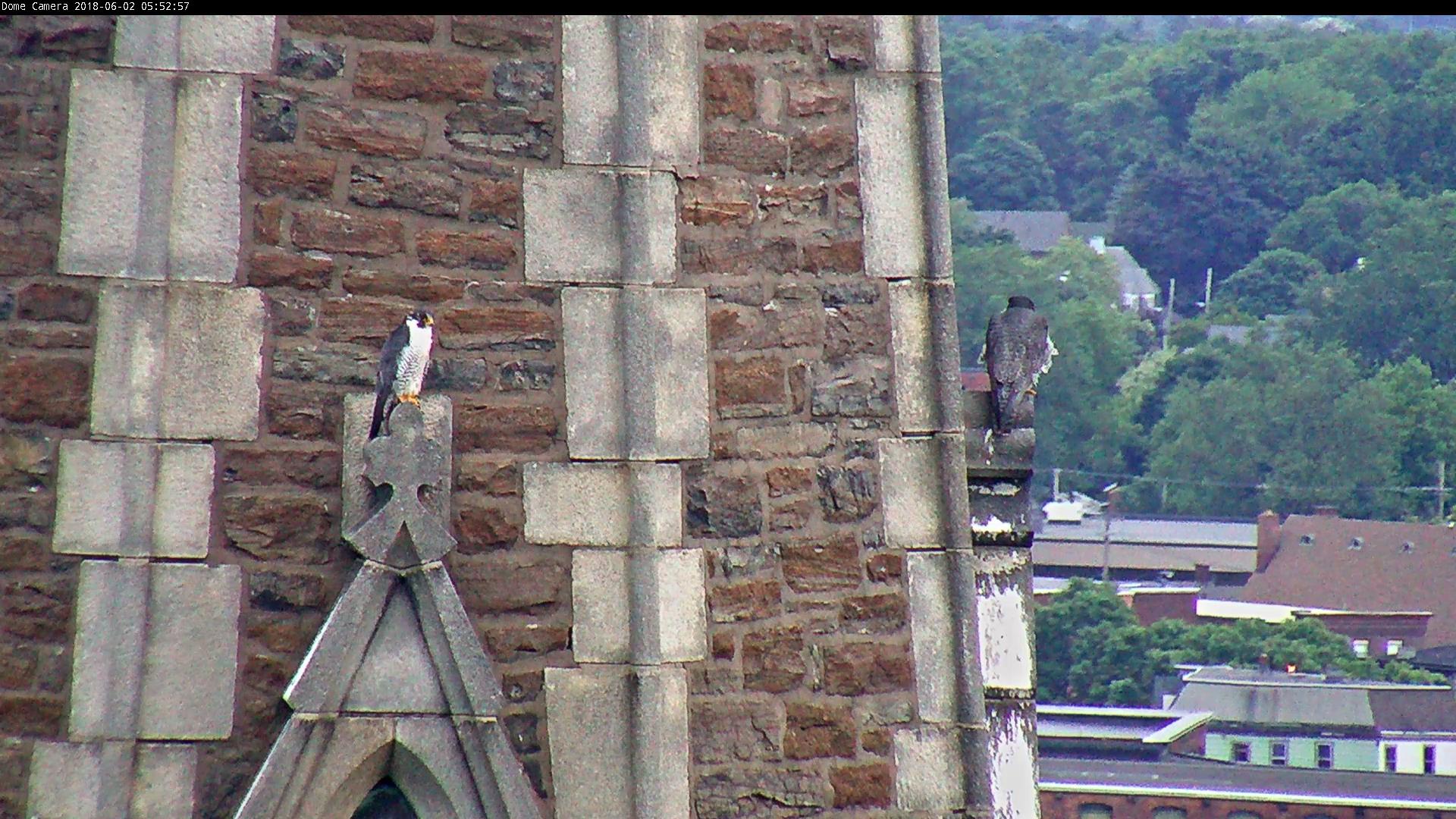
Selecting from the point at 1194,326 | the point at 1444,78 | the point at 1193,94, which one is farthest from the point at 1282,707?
the point at 1193,94

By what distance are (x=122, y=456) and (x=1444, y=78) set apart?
397 ft

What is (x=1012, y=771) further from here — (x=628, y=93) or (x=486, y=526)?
(x=628, y=93)

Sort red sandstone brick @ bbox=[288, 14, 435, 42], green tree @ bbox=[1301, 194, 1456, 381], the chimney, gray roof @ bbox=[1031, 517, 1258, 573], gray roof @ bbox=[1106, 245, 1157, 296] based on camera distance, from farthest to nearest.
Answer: gray roof @ bbox=[1106, 245, 1157, 296]
green tree @ bbox=[1301, 194, 1456, 381]
the chimney
gray roof @ bbox=[1031, 517, 1258, 573]
red sandstone brick @ bbox=[288, 14, 435, 42]

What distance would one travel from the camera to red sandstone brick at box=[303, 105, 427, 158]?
5.55m

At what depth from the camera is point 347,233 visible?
18.2 feet

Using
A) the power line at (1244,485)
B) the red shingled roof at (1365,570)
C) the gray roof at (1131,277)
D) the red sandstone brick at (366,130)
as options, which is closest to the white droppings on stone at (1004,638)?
the red sandstone brick at (366,130)

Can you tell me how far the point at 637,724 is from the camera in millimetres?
5578

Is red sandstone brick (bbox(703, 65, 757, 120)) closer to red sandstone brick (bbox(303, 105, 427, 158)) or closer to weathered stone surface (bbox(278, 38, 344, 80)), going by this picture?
red sandstone brick (bbox(303, 105, 427, 158))

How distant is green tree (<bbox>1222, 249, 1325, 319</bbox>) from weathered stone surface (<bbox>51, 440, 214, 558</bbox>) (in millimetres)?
109296

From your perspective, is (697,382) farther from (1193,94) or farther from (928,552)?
(1193,94)

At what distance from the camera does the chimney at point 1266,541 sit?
81.6 metres

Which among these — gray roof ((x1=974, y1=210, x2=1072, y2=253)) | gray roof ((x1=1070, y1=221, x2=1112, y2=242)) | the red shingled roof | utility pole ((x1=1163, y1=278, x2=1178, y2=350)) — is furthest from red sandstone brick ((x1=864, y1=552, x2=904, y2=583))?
gray roof ((x1=1070, y1=221, x2=1112, y2=242))

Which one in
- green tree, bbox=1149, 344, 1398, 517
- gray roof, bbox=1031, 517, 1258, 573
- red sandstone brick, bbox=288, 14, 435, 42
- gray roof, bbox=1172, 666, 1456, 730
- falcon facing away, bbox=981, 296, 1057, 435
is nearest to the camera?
red sandstone brick, bbox=288, 14, 435, 42

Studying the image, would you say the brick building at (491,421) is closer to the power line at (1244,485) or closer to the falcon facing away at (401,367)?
the falcon facing away at (401,367)
